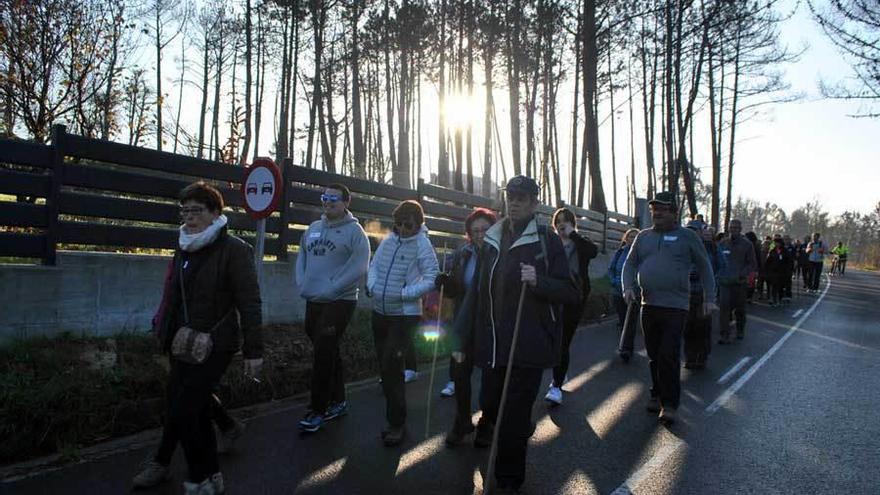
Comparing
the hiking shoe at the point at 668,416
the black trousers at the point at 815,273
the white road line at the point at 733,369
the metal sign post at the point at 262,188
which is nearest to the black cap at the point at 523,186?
the hiking shoe at the point at 668,416

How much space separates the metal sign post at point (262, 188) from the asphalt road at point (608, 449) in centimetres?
223

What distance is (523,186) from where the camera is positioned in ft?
13.9

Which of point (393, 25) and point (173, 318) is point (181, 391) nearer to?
point (173, 318)

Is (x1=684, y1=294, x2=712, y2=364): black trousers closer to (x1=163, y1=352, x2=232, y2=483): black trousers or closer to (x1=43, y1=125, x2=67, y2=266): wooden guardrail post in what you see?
(x1=163, y1=352, x2=232, y2=483): black trousers

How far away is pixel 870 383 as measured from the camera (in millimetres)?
8242

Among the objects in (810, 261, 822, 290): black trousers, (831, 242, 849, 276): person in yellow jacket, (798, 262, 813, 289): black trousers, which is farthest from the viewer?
(831, 242, 849, 276): person in yellow jacket

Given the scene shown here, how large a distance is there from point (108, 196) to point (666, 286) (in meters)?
5.92

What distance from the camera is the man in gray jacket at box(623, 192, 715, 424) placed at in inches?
248

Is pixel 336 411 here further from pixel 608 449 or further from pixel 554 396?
pixel 608 449

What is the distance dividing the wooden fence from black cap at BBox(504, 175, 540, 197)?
3.06 m

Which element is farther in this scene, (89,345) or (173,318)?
(89,345)

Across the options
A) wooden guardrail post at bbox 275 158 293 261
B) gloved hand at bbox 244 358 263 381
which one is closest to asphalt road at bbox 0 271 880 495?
gloved hand at bbox 244 358 263 381

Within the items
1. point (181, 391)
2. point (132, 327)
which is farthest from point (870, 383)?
point (132, 327)

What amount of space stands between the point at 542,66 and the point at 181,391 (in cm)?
2564
